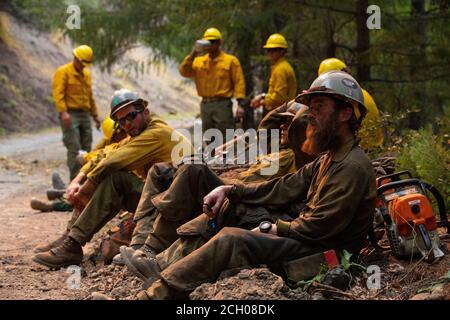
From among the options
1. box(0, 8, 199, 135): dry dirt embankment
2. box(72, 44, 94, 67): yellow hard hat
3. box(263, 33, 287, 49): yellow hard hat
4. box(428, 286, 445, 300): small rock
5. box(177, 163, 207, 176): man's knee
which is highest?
box(263, 33, 287, 49): yellow hard hat

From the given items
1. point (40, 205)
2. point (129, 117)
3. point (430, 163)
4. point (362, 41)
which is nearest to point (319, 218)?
point (430, 163)

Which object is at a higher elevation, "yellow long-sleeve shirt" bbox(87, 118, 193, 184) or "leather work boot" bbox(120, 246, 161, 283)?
"yellow long-sleeve shirt" bbox(87, 118, 193, 184)

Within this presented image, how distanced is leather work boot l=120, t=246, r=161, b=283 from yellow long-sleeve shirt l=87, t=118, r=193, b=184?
1.64m

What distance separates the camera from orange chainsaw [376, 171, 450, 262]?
5.45m

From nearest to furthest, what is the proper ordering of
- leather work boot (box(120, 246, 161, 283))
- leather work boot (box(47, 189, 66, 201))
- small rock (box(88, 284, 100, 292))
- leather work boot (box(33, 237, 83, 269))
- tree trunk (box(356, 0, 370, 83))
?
leather work boot (box(120, 246, 161, 283)), small rock (box(88, 284, 100, 292)), leather work boot (box(33, 237, 83, 269)), leather work boot (box(47, 189, 66, 201)), tree trunk (box(356, 0, 370, 83))

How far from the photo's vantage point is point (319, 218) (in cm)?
489

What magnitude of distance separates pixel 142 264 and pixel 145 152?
6.54 feet

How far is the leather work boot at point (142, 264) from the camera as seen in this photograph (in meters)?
5.38

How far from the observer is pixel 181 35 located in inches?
599

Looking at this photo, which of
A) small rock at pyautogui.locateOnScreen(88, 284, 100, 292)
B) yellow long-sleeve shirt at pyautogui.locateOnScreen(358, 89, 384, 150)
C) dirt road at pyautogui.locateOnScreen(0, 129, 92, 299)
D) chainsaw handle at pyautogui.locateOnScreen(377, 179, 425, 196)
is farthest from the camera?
yellow long-sleeve shirt at pyautogui.locateOnScreen(358, 89, 384, 150)

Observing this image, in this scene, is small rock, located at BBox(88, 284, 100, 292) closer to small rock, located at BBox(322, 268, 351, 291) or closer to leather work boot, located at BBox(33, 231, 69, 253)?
leather work boot, located at BBox(33, 231, 69, 253)

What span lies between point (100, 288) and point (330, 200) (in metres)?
2.22

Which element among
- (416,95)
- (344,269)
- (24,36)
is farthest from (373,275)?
(24,36)

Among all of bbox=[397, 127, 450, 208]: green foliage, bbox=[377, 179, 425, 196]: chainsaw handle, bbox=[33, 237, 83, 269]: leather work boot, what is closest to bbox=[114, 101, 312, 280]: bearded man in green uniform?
bbox=[33, 237, 83, 269]: leather work boot
